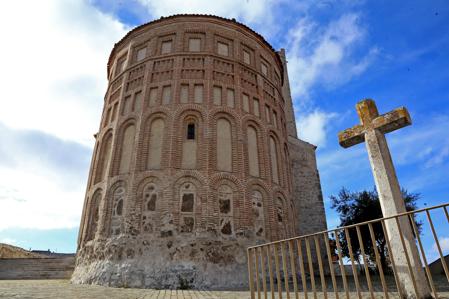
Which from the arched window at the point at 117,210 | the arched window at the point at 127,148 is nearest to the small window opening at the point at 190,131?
the arched window at the point at 127,148

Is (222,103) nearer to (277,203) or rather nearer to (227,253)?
(277,203)

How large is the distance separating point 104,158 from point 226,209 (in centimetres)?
643

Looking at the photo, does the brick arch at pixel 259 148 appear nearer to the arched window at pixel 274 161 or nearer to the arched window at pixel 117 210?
the arched window at pixel 274 161

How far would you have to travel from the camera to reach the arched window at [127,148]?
1234 centimetres

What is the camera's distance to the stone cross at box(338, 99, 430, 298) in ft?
16.3

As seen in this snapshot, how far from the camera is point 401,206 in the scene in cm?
547

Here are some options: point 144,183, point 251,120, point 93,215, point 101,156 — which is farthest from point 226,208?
point 101,156

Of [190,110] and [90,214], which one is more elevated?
[190,110]

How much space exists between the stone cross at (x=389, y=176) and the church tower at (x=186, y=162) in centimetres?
591

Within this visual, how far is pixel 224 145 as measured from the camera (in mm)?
12523

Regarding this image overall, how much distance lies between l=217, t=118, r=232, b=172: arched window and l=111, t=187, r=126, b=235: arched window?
3.94 metres

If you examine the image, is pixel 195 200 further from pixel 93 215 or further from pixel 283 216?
pixel 93 215

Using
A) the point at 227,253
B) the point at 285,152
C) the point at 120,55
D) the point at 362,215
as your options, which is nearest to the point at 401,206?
the point at 227,253

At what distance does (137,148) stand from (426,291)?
10.3 meters
